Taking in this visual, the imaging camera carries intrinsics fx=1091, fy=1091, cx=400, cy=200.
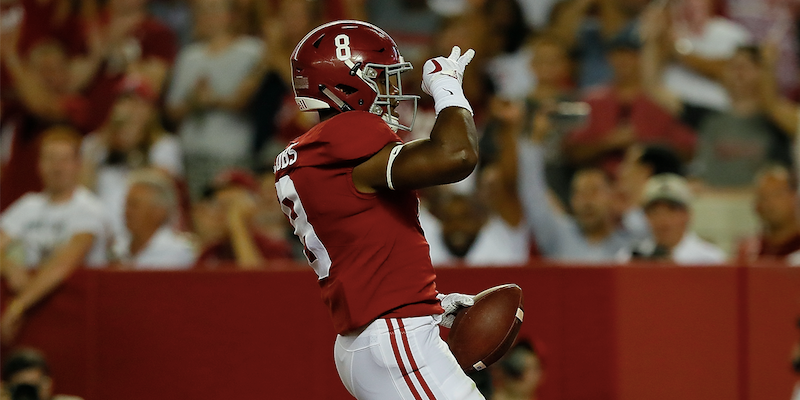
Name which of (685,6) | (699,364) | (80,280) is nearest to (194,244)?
(80,280)

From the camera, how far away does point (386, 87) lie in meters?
3.59

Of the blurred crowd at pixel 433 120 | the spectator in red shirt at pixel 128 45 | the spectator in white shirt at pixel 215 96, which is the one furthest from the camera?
the spectator in red shirt at pixel 128 45

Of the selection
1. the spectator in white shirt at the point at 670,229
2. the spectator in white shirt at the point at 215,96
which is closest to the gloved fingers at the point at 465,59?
the spectator in white shirt at the point at 670,229

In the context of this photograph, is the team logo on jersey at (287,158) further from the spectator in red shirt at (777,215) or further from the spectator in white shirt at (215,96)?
the spectator in white shirt at (215,96)

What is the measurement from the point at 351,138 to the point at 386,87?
0.28 m

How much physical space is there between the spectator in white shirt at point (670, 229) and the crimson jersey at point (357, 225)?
2993 mm

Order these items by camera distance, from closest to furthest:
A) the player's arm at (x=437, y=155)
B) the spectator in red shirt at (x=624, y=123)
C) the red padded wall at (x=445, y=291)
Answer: the player's arm at (x=437, y=155), the red padded wall at (x=445, y=291), the spectator in red shirt at (x=624, y=123)

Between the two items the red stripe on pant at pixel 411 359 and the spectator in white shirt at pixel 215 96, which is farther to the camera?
the spectator in white shirt at pixel 215 96

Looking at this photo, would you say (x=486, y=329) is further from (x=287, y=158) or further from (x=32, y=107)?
(x=32, y=107)

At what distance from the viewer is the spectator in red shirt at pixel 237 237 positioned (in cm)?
669

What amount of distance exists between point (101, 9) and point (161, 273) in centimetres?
378

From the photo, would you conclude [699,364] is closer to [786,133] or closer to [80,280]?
[786,133]

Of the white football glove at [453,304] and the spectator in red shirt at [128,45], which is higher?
the spectator in red shirt at [128,45]

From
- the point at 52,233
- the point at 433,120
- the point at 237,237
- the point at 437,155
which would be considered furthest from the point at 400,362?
the point at 433,120
